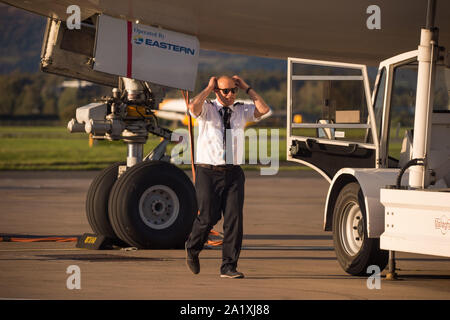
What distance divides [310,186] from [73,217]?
1205cm

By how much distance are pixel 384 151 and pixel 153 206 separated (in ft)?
9.95

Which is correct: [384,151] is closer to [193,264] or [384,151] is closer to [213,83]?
[213,83]

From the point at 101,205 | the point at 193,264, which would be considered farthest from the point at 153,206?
the point at 193,264

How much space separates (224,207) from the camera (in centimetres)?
1003

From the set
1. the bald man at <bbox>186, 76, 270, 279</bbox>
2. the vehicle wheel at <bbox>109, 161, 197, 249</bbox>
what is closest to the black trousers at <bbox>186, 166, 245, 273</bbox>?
the bald man at <bbox>186, 76, 270, 279</bbox>

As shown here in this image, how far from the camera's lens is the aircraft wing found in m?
12.3

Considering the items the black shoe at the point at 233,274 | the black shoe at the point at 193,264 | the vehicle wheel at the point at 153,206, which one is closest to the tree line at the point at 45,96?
the vehicle wheel at the point at 153,206

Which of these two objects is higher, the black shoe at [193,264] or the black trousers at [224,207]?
the black trousers at [224,207]

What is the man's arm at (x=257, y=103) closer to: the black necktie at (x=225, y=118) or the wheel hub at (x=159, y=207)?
the black necktie at (x=225, y=118)

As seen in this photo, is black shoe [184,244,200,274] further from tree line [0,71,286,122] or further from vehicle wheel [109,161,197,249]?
tree line [0,71,286,122]

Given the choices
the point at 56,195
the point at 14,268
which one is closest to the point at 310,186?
the point at 56,195

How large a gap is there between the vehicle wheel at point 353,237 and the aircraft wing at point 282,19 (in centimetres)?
281

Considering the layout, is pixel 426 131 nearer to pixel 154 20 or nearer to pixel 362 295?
pixel 362 295

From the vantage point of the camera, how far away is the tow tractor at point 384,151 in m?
9.10
